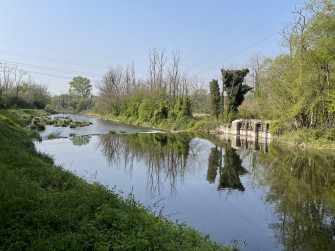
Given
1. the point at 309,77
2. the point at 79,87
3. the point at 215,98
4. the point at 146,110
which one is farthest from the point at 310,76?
the point at 79,87

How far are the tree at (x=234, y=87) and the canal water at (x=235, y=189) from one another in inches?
650

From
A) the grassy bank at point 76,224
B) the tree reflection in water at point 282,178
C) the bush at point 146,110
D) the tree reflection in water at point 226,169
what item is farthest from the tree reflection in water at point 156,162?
the bush at point 146,110

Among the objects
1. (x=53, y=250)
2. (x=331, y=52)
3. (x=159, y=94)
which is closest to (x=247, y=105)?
(x=159, y=94)

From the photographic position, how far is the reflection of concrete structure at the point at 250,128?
25.6 metres

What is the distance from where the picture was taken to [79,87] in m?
114

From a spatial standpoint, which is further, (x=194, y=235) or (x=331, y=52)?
(x=331, y=52)

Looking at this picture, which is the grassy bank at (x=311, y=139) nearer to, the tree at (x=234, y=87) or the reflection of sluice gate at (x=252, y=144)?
the reflection of sluice gate at (x=252, y=144)

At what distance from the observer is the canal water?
6137 millimetres

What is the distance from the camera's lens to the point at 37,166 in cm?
816

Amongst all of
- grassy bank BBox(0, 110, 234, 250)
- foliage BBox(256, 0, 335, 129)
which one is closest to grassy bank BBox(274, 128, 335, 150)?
foliage BBox(256, 0, 335, 129)

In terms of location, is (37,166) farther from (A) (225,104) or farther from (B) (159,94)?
(B) (159,94)

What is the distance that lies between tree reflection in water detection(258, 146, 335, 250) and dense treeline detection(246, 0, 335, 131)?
5533 millimetres

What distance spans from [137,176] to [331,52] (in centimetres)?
1603

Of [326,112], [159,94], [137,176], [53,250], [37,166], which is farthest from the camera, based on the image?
[159,94]
